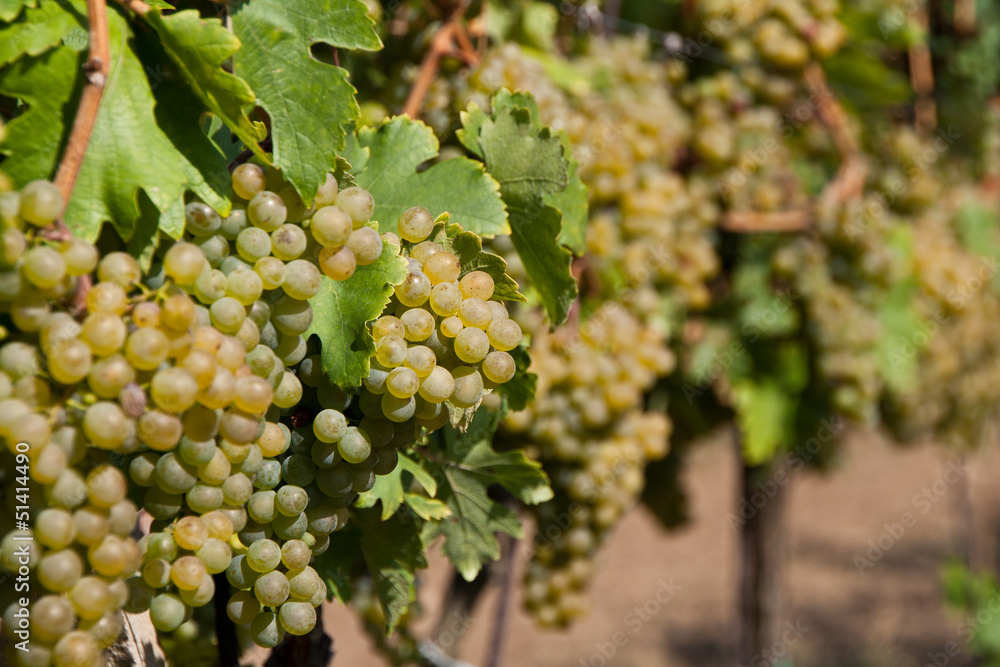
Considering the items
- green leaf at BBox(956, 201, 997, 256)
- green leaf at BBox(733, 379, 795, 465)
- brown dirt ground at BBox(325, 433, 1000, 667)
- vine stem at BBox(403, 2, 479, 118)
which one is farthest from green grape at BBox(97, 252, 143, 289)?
brown dirt ground at BBox(325, 433, 1000, 667)

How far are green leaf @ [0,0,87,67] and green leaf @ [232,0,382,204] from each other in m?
0.10

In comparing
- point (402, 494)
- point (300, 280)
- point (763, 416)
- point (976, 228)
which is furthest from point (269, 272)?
point (976, 228)

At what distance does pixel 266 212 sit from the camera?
493mm

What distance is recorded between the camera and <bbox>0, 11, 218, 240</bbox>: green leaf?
1.47 ft

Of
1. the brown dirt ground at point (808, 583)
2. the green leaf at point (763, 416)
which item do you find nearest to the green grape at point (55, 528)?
the green leaf at point (763, 416)

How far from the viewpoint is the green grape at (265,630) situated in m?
0.50

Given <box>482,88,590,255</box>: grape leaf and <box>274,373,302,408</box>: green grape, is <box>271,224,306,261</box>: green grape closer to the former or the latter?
<box>274,373,302,408</box>: green grape

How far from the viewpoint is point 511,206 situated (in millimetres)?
687

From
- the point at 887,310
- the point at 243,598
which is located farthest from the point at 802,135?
the point at 243,598

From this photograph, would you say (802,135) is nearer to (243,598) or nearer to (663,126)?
(663,126)

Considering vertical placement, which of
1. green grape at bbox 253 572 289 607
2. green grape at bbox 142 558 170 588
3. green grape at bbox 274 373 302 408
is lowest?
green grape at bbox 253 572 289 607

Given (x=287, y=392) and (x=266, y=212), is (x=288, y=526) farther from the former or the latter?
(x=266, y=212)

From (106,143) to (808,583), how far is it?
492cm

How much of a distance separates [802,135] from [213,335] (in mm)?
1567
